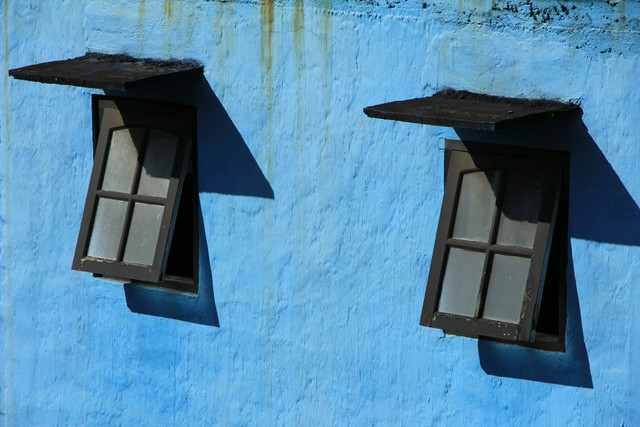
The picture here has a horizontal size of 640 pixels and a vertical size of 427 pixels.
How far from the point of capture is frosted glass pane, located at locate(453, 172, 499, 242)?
5.15m

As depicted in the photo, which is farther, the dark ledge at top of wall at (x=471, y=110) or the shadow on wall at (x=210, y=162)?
the shadow on wall at (x=210, y=162)

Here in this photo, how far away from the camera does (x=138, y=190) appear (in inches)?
230

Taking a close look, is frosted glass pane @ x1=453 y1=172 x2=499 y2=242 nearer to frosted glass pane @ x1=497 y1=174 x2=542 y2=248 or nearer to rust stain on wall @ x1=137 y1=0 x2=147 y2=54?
frosted glass pane @ x1=497 y1=174 x2=542 y2=248

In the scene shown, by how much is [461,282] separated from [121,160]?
1.89 metres

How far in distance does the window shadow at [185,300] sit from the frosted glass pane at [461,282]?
1.34 m

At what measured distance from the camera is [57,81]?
5.46 meters

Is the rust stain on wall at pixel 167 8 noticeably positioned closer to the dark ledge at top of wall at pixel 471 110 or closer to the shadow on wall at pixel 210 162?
the shadow on wall at pixel 210 162

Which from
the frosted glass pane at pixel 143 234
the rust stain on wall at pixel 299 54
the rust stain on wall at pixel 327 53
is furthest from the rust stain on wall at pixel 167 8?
the frosted glass pane at pixel 143 234

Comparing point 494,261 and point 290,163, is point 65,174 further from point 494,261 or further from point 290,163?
point 494,261

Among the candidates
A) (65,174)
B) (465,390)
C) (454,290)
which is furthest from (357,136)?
(65,174)

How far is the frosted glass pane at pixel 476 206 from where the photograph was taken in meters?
5.15

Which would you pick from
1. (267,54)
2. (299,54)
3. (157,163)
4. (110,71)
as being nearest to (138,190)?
(157,163)

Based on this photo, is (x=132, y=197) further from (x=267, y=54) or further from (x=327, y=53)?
(x=327, y=53)

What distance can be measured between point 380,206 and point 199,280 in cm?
110
